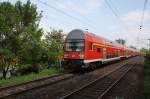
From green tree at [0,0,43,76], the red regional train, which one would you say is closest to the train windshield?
the red regional train

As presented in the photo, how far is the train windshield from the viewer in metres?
18.8

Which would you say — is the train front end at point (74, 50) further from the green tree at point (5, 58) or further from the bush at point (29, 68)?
the green tree at point (5, 58)

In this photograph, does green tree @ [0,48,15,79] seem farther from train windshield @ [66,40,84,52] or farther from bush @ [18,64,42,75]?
train windshield @ [66,40,84,52]

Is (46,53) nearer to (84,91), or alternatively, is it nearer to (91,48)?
(91,48)

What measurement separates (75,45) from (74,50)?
441 millimetres

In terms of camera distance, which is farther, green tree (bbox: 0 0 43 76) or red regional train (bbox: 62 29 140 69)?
green tree (bbox: 0 0 43 76)

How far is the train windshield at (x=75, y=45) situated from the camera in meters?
18.8

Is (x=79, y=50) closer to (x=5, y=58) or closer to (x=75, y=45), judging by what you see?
(x=75, y=45)

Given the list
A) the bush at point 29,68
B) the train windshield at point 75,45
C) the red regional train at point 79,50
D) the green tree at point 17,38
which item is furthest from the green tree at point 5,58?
the train windshield at point 75,45

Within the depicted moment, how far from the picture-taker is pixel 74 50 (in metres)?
19.1

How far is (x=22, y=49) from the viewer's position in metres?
24.2

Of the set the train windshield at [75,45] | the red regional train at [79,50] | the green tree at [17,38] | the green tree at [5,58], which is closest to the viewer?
the red regional train at [79,50]

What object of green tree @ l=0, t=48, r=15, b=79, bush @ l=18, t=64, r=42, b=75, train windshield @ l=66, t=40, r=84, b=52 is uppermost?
train windshield @ l=66, t=40, r=84, b=52

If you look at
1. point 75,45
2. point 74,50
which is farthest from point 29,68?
point 75,45
